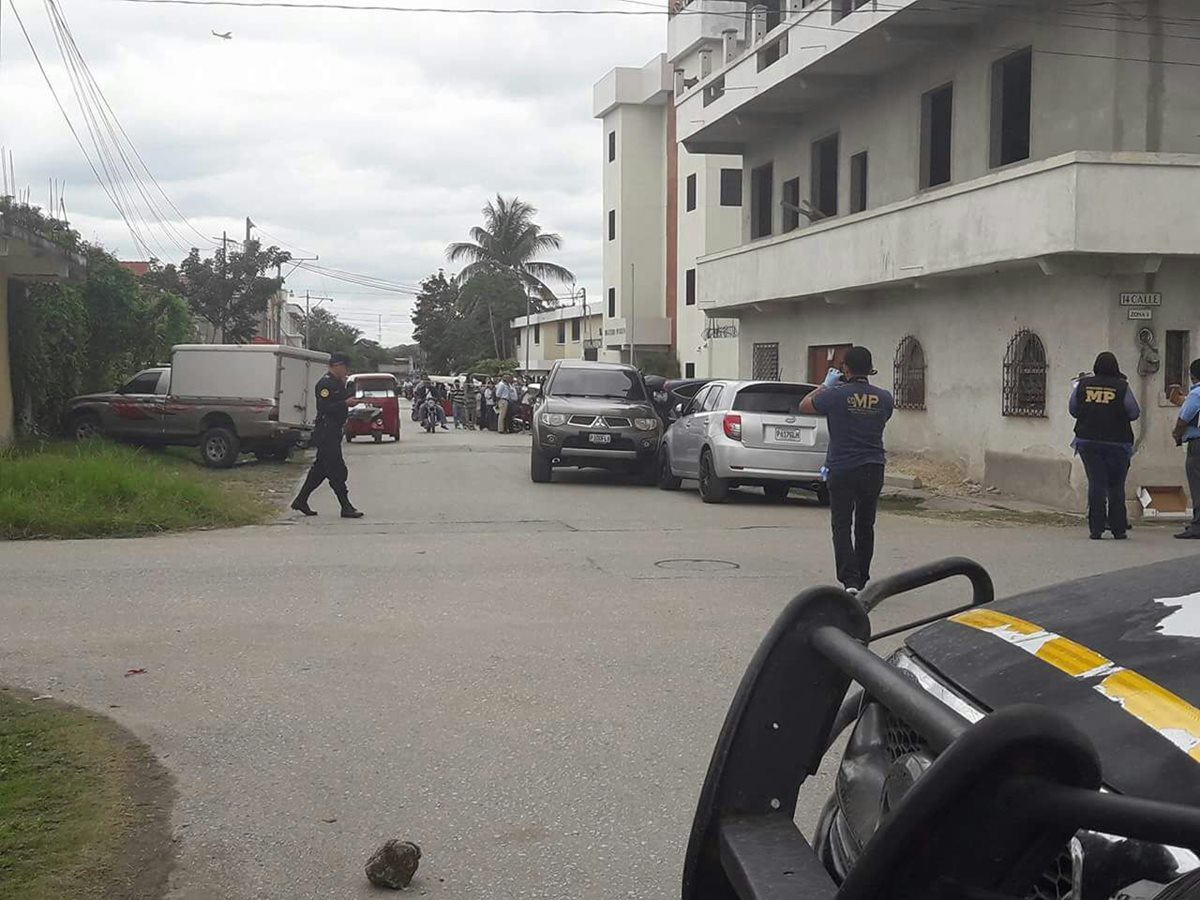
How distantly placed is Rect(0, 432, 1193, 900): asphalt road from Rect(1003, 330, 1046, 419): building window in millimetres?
3719

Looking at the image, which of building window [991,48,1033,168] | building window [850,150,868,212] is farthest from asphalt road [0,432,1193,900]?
building window [850,150,868,212]

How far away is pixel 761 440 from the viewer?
16.0 meters

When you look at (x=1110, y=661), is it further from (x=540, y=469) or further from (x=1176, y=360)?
(x=540, y=469)

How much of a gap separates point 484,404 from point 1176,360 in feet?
88.7

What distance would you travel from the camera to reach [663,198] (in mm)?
49094

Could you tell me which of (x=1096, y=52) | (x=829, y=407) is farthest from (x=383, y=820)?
(x=1096, y=52)

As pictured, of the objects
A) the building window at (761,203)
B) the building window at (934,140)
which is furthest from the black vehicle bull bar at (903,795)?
the building window at (761,203)

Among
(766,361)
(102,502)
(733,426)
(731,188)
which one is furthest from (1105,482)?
(731,188)

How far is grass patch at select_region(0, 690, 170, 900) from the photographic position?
4.25m

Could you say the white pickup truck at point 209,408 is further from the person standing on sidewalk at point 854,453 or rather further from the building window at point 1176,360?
the person standing on sidewalk at point 854,453

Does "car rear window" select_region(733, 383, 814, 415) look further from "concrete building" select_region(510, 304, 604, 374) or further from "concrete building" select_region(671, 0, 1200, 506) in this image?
"concrete building" select_region(510, 304, 604, 374)

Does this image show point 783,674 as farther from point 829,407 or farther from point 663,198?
point 663,198

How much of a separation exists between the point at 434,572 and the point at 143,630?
9.22ft

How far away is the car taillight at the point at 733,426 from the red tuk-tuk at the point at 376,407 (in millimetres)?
16347
